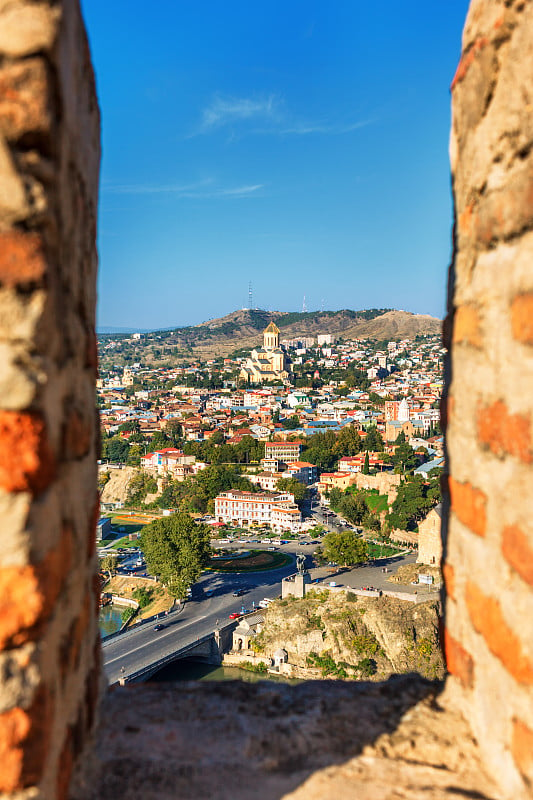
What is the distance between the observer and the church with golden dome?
2422 inches

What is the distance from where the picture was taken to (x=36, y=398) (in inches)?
29.7

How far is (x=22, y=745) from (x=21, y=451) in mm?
319

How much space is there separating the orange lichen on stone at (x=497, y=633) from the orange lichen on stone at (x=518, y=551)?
9cm

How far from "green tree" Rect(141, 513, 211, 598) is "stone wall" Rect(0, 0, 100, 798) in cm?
1862

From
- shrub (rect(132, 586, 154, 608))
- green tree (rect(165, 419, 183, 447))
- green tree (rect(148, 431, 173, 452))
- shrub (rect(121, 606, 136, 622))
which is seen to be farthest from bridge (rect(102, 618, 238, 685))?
green tree (rect(165, 419, 183, 447))

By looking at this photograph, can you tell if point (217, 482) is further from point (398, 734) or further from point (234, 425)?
point (398, 734)

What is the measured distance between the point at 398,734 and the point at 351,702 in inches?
6.3

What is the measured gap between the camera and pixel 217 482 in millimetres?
29844

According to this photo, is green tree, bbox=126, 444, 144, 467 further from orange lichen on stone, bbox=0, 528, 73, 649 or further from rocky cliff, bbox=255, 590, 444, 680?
orange lichen on stone, bbox=0, 528, 73, 649

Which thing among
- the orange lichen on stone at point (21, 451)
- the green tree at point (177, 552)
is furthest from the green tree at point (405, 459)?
the orange lichen on stone at point (21, 451)

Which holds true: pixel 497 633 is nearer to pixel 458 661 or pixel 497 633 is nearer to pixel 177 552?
pixel 458 661

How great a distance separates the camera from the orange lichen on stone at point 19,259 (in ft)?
2.39

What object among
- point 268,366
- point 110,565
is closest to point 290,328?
point 268,366

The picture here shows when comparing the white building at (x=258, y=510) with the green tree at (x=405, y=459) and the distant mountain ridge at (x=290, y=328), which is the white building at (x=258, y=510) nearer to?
the green tree at (x=405, y=459)
